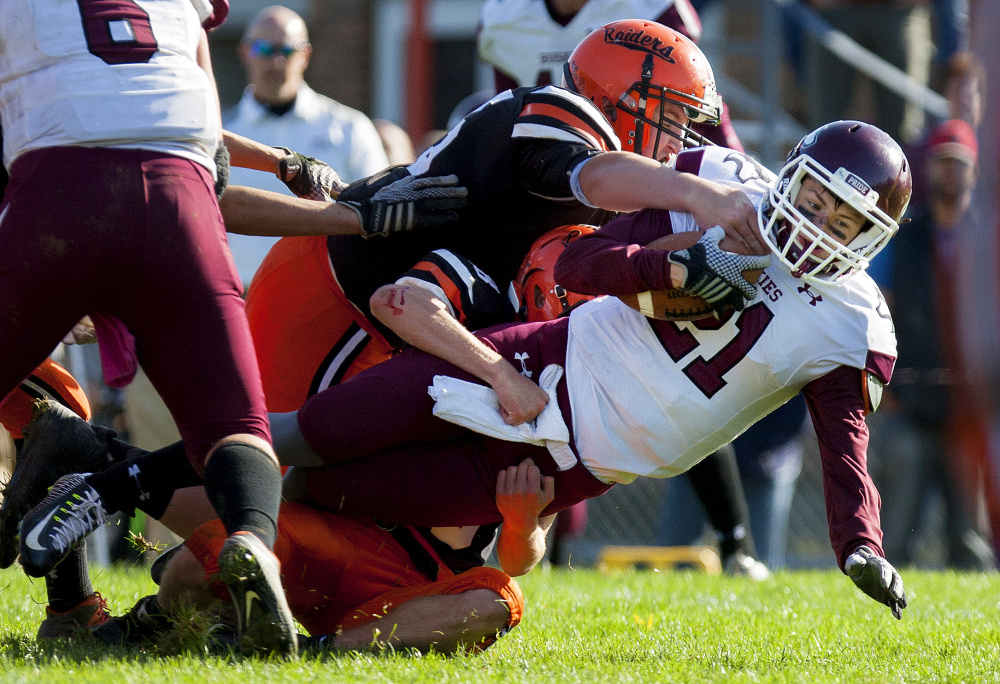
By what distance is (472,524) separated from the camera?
373 cm

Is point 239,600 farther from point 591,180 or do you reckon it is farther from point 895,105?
point 895,105

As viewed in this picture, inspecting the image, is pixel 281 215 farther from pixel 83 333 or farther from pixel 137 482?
pixel 137 482

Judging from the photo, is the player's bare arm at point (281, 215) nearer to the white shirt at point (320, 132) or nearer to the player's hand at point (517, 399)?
the player's hand at point (517, 399)

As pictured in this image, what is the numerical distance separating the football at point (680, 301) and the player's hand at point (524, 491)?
1.68ft

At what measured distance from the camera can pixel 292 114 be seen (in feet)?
23.7

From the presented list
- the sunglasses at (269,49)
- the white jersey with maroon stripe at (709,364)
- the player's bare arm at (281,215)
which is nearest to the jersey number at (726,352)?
the white jersey with maroon stripe at (709,364)

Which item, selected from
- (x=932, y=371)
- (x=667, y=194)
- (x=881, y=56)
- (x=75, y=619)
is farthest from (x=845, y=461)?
(x=881, y=56)

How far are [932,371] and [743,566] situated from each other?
232 centimetres

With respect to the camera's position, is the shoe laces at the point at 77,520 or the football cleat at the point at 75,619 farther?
the football cleat at the point at 75,619

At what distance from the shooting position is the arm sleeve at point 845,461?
3.29 m

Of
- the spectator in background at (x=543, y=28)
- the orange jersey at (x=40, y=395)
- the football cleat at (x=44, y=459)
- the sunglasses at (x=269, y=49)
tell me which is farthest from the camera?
the sunglasses at (x=269, y=49)

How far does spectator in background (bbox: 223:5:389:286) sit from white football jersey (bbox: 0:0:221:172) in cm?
386

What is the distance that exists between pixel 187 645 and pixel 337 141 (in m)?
4.14

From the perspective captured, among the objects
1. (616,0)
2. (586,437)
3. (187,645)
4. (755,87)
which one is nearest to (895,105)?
(755,87)
